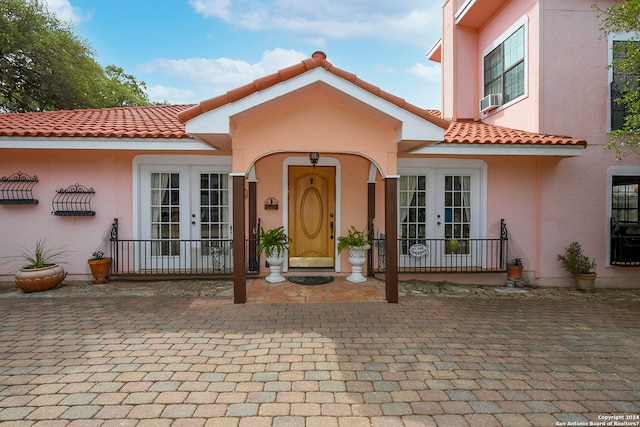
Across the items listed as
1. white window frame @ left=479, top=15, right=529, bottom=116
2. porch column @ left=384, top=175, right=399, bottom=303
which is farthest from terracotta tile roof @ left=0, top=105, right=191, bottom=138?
white window frame @ left=479, top=15, right=529, bottom=116

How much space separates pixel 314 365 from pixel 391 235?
107 inches

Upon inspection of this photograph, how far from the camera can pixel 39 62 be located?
14102 millimetres

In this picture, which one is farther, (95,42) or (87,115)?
(95,42)

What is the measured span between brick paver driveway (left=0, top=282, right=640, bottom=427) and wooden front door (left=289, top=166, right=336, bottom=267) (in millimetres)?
2524

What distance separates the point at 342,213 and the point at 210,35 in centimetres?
941

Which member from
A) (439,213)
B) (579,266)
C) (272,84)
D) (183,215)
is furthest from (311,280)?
(579,266)

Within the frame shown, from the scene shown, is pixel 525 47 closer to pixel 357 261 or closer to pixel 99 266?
pixel 357 261

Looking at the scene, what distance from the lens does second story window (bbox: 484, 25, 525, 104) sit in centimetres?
748

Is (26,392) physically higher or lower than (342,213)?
lower

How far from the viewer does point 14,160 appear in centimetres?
660

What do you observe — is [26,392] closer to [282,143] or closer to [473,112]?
[282,143]

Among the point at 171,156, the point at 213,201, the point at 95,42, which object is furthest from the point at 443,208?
the point at 95,42

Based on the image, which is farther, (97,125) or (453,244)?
(453,244)

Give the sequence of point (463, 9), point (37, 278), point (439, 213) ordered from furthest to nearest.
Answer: point (463, 9) → point (439, 213) → point (37, 278)
